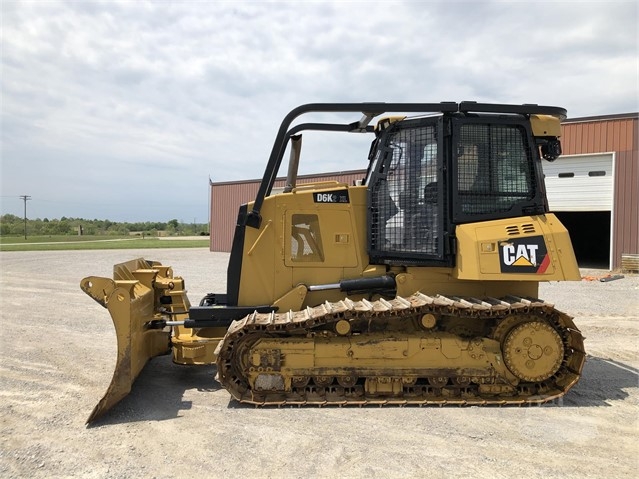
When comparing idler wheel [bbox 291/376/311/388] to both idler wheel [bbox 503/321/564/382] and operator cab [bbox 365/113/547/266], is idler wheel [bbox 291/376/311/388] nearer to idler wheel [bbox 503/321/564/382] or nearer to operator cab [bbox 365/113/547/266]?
operator cab [bbox 365/113/547/266]

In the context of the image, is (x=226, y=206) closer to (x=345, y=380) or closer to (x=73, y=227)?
(x=345, y=380)

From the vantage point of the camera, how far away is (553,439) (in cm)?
442

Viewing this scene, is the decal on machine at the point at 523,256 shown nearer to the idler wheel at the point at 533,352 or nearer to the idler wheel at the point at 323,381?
the idler wheel at the point at 533,352

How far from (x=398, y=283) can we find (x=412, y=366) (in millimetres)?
1025

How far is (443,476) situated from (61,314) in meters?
9.84

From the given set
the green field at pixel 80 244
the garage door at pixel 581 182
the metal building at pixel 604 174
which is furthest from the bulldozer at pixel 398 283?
the green field at pixel 80 244

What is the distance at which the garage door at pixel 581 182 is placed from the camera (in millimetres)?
19719

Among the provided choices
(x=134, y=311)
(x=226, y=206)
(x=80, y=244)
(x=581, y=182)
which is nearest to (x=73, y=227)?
(x=80, y=244)

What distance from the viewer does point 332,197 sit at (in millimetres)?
6109

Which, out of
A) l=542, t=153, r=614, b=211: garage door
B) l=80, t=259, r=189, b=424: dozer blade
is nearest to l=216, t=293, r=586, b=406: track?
l=80, t=259, r=189, b=424: dozer blade

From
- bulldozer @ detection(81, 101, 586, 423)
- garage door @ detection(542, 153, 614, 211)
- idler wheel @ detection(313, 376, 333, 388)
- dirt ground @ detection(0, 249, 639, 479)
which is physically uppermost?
garage door @ detection(542, 153, 614, 211)

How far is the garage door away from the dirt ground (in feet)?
48.5

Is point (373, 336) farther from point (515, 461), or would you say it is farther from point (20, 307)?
point (20, 307)

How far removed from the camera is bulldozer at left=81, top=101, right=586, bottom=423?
5.35 metres
